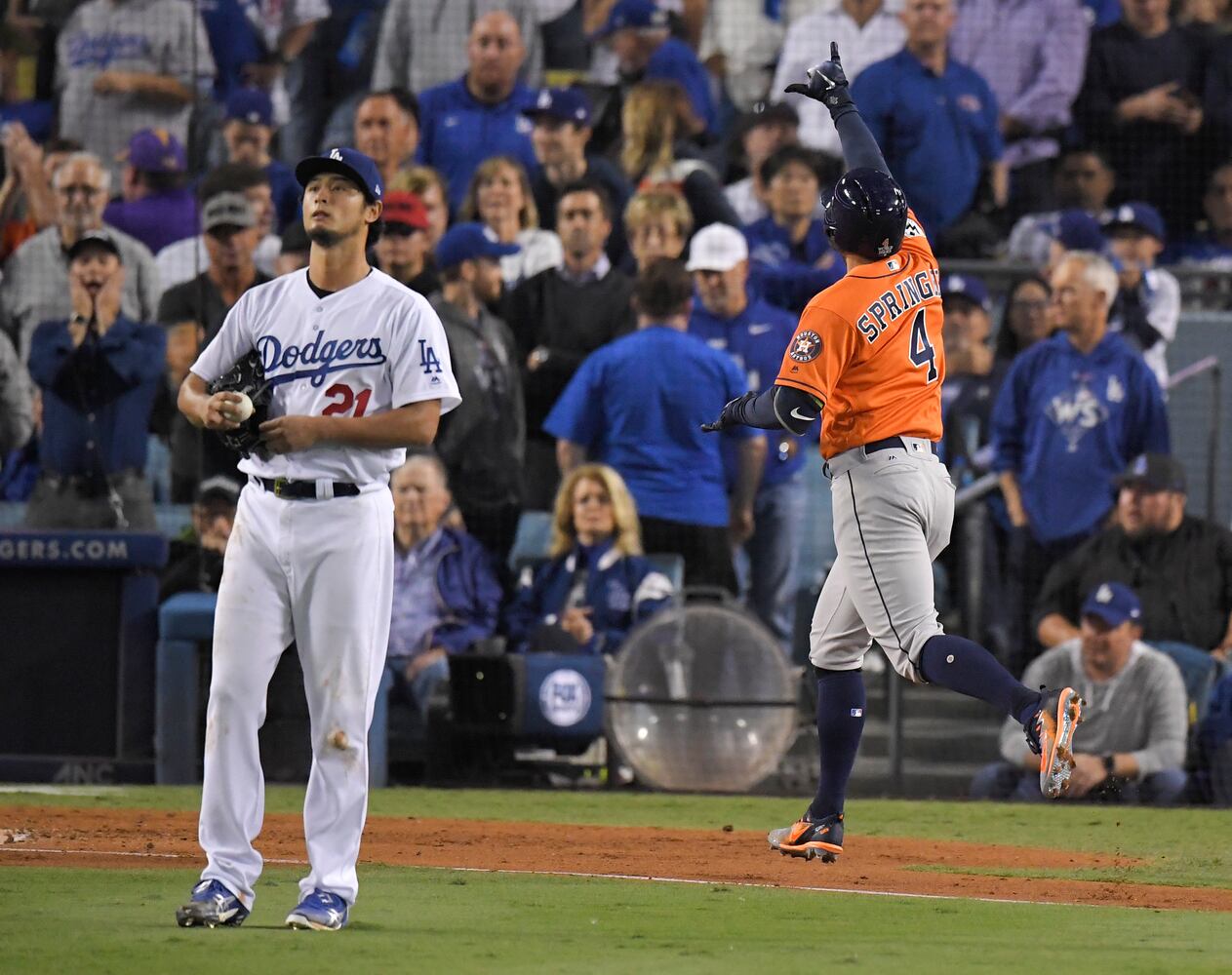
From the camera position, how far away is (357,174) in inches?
171

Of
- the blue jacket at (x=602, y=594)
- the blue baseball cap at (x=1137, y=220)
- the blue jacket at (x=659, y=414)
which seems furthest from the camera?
the blue baseball cap at (x=1137, y=220)

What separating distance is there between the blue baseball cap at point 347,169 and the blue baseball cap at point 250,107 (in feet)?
22.1

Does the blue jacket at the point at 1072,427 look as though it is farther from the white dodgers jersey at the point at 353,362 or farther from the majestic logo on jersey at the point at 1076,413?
the white dodgers jersey at the point at 353,362

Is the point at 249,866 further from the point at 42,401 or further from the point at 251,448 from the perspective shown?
the point at 42,401

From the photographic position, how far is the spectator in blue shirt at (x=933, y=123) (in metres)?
11.1

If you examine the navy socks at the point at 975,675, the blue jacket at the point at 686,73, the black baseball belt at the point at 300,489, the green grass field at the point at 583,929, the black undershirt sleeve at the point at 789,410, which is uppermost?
the blue jacket at the point at 686,73

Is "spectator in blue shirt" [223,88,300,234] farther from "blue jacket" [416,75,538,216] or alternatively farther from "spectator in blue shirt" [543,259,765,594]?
"spectator in blue shirt" [543,259,765,594]

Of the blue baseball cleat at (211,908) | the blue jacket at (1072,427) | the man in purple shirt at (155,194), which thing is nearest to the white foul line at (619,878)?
the blue baseball cleat at (211,908)

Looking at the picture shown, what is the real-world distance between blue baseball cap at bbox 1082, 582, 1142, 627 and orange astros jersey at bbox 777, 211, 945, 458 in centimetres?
324

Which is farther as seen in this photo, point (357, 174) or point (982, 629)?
point (982, 629)

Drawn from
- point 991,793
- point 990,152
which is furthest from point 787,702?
point 990,152

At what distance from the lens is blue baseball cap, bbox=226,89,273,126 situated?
1088 centimetres

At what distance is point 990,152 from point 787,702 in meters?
3.98

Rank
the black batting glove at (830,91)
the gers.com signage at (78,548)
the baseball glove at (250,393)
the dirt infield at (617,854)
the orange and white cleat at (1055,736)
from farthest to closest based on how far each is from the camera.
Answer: the gers.com signage at (78,548) → the black batting glove at (830,91) → the dirt infield at (617,854) → the orange and white cleat at (1055,736) → the baseball glove at (250,393)
